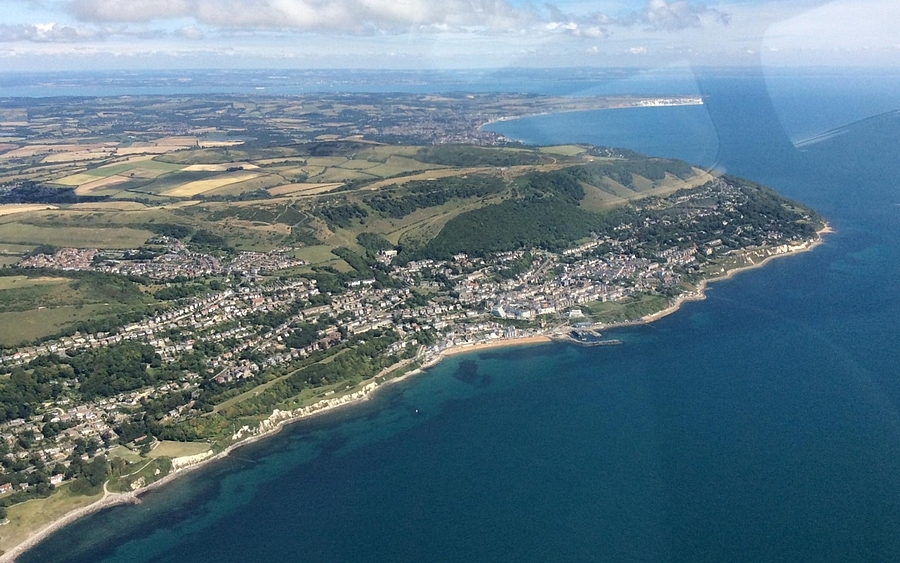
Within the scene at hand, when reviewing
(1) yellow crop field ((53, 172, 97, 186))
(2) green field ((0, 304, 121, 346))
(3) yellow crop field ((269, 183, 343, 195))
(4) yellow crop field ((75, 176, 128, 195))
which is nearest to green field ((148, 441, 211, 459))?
(2) green field ((0, 304, 121, 346))

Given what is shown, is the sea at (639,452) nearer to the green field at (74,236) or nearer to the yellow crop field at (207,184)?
the green field at (74,236)

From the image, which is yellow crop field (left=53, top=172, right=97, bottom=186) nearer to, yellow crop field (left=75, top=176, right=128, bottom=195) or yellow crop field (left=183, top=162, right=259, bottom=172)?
yellow crop field (left=75, top=176, right=128, bottom=195)

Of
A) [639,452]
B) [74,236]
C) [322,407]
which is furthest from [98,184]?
[639,452]

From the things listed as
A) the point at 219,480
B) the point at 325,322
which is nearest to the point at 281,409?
the point at 219,480

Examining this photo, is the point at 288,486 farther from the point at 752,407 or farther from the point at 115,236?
the point at 115,236

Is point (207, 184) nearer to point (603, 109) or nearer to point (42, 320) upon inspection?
point (42, 320)
